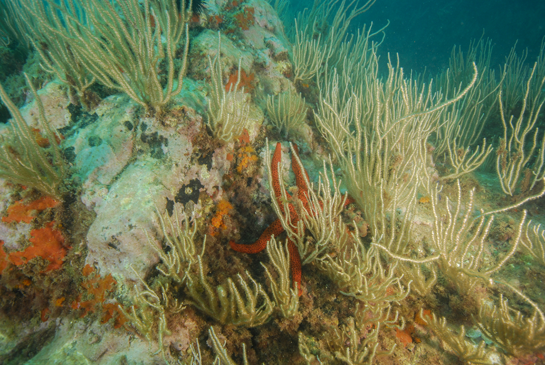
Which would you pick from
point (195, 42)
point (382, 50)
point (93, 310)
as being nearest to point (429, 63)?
point (382, 50)

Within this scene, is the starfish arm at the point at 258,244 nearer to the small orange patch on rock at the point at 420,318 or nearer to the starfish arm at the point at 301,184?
the starfish arm at the point at 301,184

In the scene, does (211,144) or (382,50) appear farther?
(382,50)

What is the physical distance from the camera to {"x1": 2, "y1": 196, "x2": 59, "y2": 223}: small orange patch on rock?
220cm

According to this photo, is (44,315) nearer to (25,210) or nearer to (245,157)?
(25,210)

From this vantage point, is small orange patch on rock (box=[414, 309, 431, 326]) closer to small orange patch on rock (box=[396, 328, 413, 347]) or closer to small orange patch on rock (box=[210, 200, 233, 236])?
small orange patch on rock (box=[396, 328, 413, 347])

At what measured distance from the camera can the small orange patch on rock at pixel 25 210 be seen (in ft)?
7.23

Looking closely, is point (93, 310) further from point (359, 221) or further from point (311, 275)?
point (359, 221)

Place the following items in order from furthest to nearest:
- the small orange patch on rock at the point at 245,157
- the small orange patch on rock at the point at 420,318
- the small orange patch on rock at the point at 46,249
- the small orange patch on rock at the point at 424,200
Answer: the small orange patch on rock at the point at 424,200 → the small orange patch on rock at the point at 245,157 → the small orange patch on rock at the point at 420,318 → the small orange patch on rock at the point at 46,249

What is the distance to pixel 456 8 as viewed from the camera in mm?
20484

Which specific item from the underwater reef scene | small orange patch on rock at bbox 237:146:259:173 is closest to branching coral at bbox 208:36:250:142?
the underwater reef scene

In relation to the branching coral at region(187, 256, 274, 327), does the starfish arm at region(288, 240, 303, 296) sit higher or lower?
higher

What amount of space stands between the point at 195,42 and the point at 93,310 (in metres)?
4.07

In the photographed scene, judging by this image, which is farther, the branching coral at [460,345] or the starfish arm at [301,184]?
the starfish arm at [301,184]

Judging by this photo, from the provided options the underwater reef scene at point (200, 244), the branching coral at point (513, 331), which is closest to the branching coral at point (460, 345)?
the underwater reef scene at point (200, 244)
